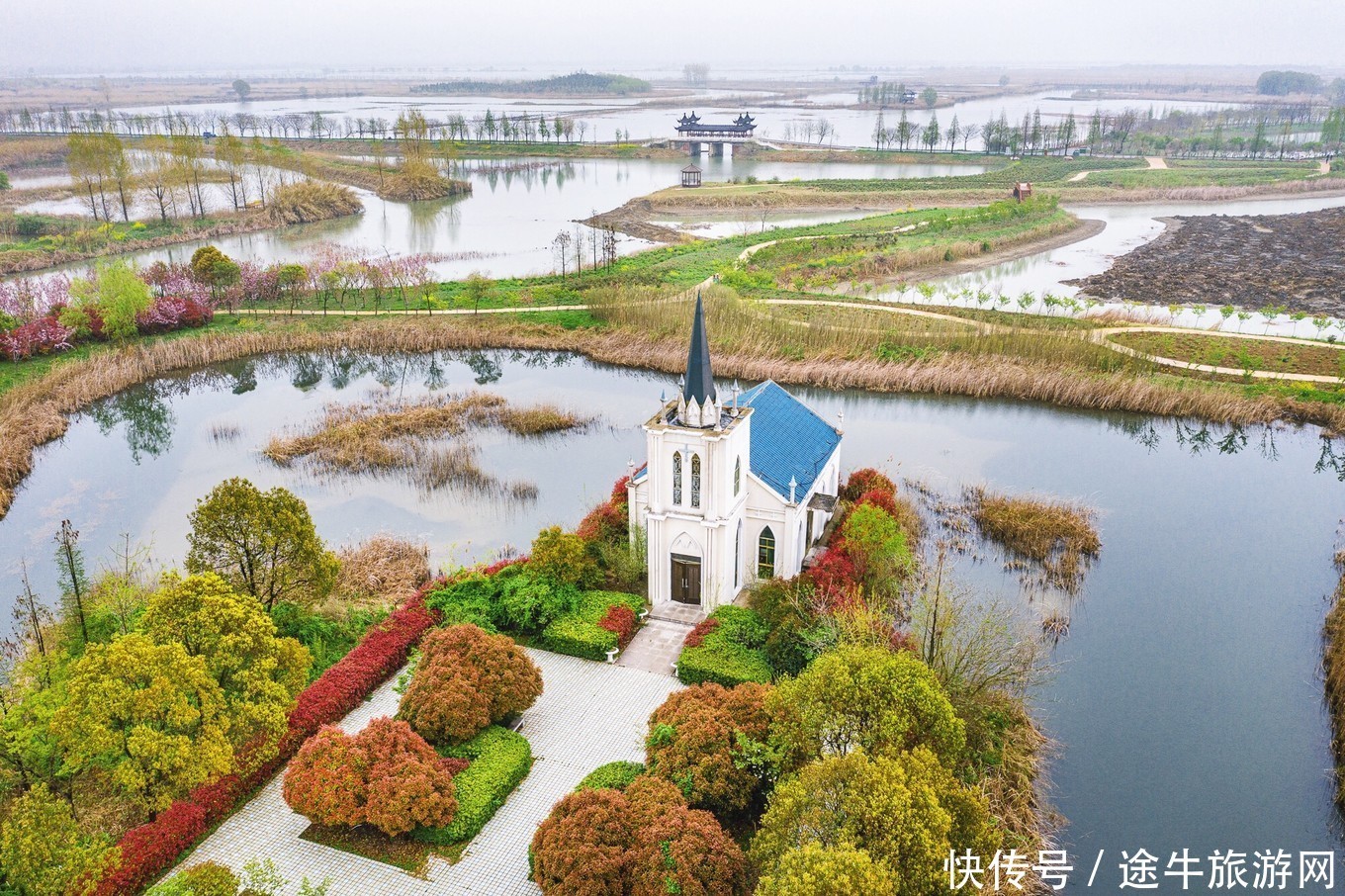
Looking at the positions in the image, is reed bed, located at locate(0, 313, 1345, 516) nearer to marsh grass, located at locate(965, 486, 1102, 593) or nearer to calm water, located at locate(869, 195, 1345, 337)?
marsh grass, located at locate(965, 486, 1102, 593)

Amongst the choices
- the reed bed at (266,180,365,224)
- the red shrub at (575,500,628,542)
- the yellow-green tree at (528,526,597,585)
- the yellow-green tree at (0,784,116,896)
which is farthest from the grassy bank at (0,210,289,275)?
the yellow-green tree at (0,784,116,896)

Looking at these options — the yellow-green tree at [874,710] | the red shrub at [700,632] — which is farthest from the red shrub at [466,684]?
the yellow-green tree at [874,710]

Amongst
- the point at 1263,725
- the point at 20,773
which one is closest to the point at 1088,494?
the point at 1263,725

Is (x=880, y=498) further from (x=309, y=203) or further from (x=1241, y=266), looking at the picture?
(x=309, y=203)

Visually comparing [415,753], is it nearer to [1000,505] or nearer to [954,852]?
[954,852]

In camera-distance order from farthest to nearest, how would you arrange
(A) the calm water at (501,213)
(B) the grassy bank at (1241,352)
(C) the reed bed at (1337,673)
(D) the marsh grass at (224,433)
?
(A) the calm water at (501,213) → (B) the grassy bank at (1241,352) → (D) the marsh grass at (224,433) → (C) the reed bed at (1337,673)

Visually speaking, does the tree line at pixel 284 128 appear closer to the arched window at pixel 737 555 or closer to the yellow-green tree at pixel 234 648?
the arched window at pixel 737 555

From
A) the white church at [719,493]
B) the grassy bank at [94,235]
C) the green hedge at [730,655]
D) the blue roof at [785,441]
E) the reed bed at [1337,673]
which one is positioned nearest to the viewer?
the reed bed at [1337,673]
